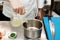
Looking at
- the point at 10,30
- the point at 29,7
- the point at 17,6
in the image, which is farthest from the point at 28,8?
the point at 10,30

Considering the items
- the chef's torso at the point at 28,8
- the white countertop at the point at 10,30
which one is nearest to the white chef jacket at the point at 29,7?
the chef's torso at the point at 28,8

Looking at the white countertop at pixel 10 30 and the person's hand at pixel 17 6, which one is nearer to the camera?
the white countertop at pixel 10 30

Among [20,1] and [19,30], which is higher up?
[20,1]

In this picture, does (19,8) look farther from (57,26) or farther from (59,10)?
(59,10)

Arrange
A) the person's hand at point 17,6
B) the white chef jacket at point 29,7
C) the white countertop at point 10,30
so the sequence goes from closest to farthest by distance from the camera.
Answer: the white countertop at point 10,30
the person's hand at point 17,6
the white chef jacket at point 29,7

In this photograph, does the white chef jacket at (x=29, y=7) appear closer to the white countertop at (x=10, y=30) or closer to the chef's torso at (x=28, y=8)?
the chef's torso at (x=28, y=8)

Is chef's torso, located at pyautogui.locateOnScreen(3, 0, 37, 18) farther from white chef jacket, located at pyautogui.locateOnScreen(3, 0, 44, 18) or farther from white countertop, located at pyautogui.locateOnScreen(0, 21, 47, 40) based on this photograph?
white countertop, located at pyautogui.locateOnScreen(0, 21, 47, 40)

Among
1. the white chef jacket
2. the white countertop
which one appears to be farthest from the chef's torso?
the white countertop

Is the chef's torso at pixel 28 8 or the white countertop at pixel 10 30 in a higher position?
the chef's torso at pixel 28 8

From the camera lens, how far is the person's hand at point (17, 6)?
1094mm

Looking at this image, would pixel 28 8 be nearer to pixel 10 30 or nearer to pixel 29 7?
pixel 29 7

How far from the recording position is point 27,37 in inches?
35.5

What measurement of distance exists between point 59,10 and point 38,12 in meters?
0.38

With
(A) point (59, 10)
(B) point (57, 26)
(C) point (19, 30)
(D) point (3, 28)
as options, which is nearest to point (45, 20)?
(B) point (57, 26)
